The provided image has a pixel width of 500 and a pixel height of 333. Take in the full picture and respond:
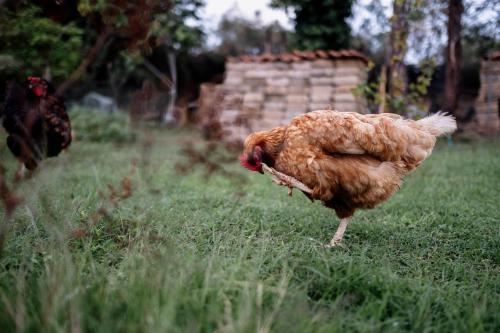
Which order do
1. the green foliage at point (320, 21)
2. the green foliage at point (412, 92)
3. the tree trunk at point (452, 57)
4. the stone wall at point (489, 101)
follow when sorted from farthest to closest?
the green foliage at point (320, 21)
the stone wall at point (489, 101)
the tree trunk at point (452, 57)
the green foliage at point (412, 92)

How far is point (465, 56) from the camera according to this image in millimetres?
20469

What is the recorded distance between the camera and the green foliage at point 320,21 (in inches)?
528

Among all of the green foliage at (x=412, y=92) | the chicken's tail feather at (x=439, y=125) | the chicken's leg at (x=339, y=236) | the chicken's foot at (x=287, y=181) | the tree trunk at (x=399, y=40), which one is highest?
the tree trunk at (x=399, y=40)

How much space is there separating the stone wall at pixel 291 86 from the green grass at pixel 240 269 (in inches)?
231

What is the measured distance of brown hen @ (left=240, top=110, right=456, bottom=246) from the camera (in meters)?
3.10

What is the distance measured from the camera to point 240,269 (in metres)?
2.16

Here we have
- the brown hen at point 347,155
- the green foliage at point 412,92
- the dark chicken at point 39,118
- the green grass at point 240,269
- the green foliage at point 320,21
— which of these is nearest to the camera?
the green grass at point 240,269

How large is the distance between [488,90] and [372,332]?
13741mm

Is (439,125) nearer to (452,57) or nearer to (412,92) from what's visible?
(412,92)

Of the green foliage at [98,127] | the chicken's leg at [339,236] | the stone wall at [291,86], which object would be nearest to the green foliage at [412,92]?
the stone wall at [291,86]

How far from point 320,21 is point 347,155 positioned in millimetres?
11620

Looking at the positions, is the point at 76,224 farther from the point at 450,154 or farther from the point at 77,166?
the point at 450,154

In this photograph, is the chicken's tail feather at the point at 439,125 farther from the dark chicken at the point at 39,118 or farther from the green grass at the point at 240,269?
the dark chicken at the point at 39,118

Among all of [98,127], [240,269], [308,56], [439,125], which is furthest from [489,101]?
[240,269]
